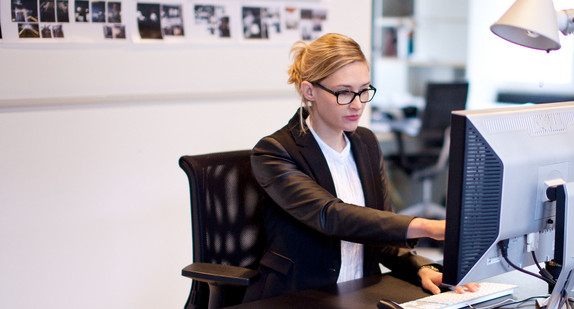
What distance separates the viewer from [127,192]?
2312 mm

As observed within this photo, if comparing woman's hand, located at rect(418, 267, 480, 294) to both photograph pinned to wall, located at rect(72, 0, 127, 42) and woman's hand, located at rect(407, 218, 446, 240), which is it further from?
photograph pinned to wall, located at rect(72, 0, 127, 42)

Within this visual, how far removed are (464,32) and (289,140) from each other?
4.66 m

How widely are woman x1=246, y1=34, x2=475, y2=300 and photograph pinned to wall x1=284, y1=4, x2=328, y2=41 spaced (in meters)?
→ 0.81

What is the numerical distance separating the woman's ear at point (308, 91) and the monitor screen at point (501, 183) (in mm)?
602

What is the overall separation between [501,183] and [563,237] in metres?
0.21

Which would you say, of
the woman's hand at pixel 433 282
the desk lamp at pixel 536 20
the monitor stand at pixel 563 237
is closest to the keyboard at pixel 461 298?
the woman's hand at pixel 433 282

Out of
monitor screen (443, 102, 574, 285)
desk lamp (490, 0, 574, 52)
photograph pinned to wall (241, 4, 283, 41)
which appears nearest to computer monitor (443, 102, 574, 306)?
monitor screen (443, 102, 574, 285)

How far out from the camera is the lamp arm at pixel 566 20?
1298mm

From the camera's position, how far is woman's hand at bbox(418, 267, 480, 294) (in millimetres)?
1450

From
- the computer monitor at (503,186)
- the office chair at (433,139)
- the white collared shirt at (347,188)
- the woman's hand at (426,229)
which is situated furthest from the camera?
the office chair at (433,139)

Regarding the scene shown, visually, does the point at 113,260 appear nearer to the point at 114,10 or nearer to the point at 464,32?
the point at 114,10

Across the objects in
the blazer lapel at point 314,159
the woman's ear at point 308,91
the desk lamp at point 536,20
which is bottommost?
the blazer lapel at point 314,159

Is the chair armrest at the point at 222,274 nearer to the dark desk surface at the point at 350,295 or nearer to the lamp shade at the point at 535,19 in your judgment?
the dark desk surface at the point at 350,295

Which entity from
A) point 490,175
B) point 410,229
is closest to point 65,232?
point 410,229
